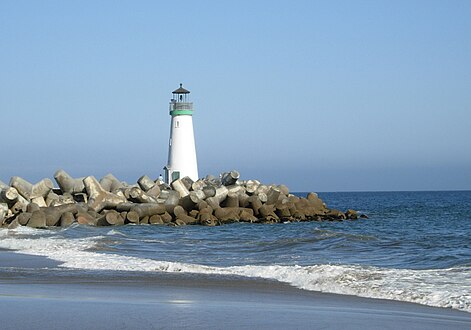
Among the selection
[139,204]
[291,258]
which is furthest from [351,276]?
[139,204]

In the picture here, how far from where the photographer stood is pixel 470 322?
21.8 ft

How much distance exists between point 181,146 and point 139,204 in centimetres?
1122

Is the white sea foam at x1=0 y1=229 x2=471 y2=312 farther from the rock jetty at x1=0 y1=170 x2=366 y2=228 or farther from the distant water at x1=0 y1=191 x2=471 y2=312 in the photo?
the rock jetty at x1=0 y1=170 x2=366 y2=228

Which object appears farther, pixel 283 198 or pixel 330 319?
pixel 283 198

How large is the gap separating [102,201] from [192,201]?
2.89m

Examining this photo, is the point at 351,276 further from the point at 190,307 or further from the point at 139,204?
the point at 139,204

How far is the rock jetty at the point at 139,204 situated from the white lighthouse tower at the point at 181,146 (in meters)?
6.13

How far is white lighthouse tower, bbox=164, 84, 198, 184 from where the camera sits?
35.8m

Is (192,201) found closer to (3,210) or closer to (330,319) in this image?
(3,210)

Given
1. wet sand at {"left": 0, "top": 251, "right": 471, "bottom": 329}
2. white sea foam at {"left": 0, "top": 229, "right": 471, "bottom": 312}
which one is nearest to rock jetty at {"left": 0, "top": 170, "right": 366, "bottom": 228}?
white sea foam at {"left": 0, "top": 229, "right": 471, "bottom": 312}

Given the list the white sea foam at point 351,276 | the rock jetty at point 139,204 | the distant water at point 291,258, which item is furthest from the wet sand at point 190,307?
the rock jetty at point 139,204

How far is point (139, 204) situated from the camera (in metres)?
24.8

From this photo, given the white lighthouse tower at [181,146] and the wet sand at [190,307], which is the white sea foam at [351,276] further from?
the white lighthouse tower at [181,146]

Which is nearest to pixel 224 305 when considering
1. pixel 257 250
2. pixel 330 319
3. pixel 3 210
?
pixel 330 319
